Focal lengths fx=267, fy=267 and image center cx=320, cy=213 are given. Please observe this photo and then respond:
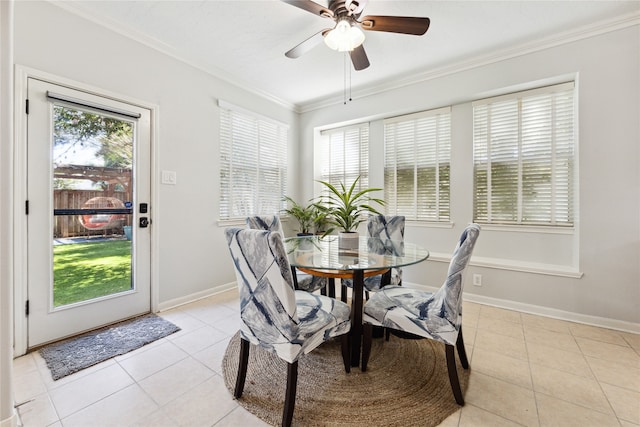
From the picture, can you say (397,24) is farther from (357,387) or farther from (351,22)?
(357,387)

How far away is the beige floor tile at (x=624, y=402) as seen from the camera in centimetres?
141

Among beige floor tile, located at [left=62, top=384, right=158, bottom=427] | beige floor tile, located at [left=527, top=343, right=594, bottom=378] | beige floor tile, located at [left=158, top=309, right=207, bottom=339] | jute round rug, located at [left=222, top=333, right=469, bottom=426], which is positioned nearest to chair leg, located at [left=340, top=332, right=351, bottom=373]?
jute round rug, located at [left=222, top=333, right=469, bottom=426]

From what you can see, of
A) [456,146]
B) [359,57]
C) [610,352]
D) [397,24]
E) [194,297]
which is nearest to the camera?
[397,24]

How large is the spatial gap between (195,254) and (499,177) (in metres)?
3.62

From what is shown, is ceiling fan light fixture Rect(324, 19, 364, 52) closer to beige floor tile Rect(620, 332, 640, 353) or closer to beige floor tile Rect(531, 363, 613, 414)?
beige floor tile Rect(531, 363, 613, 414)

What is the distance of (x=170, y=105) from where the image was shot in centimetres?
282

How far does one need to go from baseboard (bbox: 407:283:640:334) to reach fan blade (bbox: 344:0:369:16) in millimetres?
3012

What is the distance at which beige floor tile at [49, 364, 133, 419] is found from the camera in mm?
1479

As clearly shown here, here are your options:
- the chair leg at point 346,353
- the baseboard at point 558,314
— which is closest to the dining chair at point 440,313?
the chair leg at point 346,353

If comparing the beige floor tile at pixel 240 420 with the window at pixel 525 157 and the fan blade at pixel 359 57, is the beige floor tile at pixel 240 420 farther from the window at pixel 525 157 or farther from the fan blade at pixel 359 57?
the window at pixel 525 157

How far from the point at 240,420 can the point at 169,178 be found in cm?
234

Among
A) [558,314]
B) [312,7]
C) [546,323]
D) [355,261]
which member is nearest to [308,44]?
[312,7]

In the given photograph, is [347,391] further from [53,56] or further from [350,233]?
[53,56]

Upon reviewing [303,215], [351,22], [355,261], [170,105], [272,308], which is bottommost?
[272,308]
